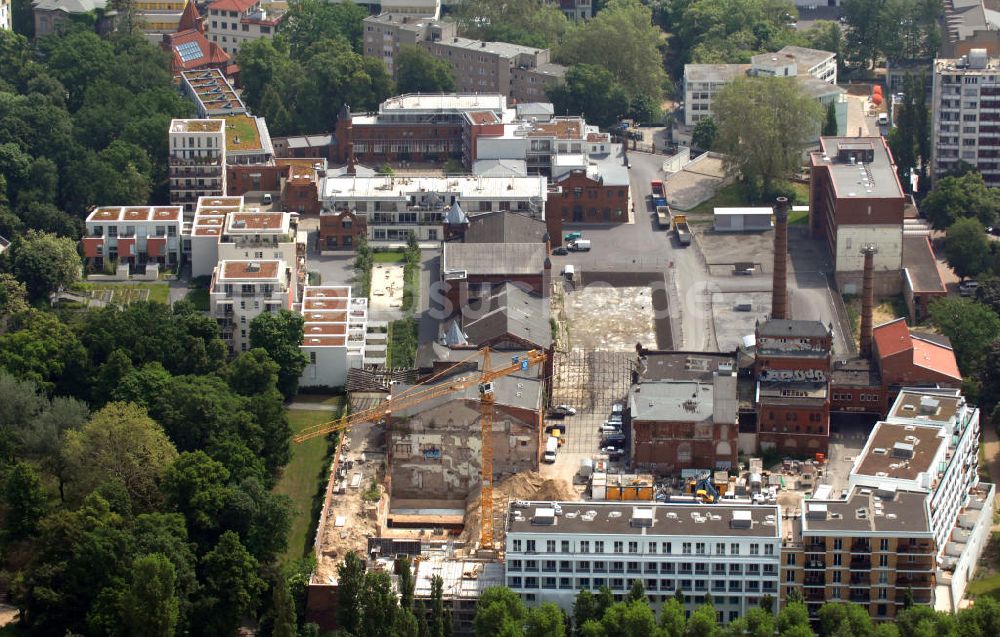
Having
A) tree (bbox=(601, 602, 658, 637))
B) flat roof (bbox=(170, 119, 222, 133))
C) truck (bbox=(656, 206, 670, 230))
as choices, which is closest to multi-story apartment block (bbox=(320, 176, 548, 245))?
truck (bbox=(656, 206, 670, 230))

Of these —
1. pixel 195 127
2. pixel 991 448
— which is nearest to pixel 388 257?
pixel 195 127

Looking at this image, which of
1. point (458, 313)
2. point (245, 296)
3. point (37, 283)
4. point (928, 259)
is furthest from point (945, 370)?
point (37, 283)

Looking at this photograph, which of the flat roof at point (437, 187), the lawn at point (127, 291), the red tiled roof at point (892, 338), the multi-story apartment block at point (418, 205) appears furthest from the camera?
the flat roof at point (437, 187)

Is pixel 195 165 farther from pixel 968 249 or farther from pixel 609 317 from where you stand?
pixel 968 249

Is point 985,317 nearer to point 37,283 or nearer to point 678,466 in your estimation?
point 678,466

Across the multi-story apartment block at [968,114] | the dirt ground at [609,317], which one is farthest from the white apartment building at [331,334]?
the multi-story apartment block at [968,114]

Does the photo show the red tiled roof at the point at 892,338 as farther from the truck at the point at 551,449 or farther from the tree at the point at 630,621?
the tree at the point at 630,621
